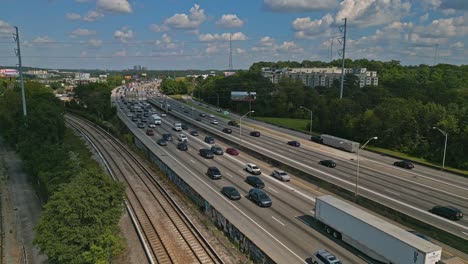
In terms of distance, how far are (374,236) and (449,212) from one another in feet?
46.8

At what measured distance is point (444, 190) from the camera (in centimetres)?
4353

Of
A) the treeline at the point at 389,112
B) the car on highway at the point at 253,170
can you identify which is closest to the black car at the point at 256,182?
the car on highway at the point at 253,170

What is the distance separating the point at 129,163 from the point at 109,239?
34.1m

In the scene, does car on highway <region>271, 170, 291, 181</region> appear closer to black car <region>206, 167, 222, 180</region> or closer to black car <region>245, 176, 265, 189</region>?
black car <region>245, 176, 265, 189</region>

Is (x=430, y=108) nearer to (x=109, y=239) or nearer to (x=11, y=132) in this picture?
(x=109, y=239)

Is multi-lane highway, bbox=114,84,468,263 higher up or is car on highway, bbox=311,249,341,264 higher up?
car on highway, bbox=311,249,341,264

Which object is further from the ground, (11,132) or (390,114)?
(390,114)

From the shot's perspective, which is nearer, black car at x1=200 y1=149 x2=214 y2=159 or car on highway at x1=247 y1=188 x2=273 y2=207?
car on highway at x1=247 y1=188 x2=273 y2=207

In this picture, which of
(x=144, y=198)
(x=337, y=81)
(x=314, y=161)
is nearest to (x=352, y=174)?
(x=314, y=161)

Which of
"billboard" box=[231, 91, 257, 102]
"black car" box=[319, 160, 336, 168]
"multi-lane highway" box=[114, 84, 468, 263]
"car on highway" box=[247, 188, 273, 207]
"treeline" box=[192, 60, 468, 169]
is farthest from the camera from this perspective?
"billboard" box=[231, 91, 257, 102]

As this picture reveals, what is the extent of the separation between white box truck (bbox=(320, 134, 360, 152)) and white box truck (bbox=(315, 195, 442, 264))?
34569 mm

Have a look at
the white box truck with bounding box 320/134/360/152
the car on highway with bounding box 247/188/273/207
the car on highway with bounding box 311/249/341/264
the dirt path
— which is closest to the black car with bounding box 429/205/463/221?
the car on highway with bounding box 247/188/273/207

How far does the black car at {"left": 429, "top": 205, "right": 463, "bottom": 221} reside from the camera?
3375 cm

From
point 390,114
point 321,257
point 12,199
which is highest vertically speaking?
point 390,114
